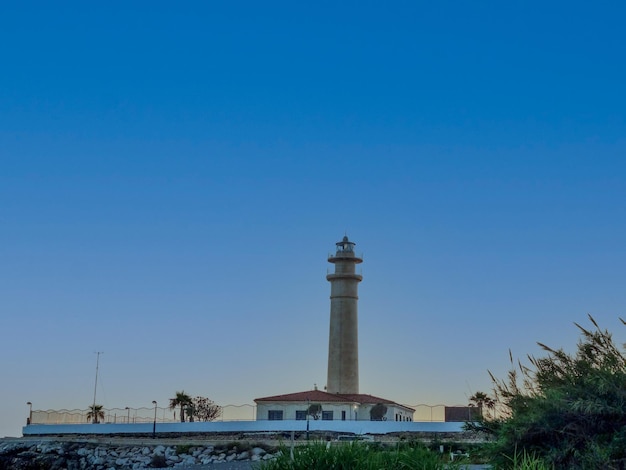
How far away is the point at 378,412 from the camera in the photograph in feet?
180

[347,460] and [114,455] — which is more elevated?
[347,460]

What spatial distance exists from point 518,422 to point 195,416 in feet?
181

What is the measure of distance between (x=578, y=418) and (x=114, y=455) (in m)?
33.7

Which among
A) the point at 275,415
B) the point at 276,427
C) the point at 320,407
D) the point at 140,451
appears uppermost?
the point at 320,407

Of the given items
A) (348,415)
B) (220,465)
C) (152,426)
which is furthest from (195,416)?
(220,465)

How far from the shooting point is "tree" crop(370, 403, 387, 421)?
180 feet

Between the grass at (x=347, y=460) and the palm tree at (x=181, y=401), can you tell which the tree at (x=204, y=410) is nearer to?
the palm tree at (x=181, y=401)

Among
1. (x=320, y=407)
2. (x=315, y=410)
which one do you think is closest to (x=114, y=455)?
(x=315, y=410)

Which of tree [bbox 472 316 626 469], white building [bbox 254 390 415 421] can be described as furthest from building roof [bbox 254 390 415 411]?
tree [bbox 472 316 626 469]

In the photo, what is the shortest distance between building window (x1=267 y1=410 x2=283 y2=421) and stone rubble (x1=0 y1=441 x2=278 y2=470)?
12.3m

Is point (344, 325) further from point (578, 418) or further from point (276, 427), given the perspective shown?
point (578, 418)

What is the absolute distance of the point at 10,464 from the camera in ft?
134

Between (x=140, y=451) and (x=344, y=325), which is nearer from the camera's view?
(x=140, y=451)

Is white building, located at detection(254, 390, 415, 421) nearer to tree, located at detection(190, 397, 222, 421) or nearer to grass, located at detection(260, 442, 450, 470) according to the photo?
tree, located at detection(190, 397, 222, 421)
